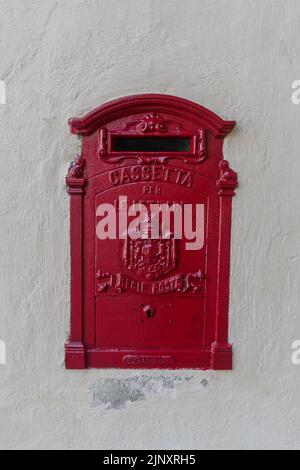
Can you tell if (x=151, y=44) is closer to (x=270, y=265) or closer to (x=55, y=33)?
(x=55, y=33)

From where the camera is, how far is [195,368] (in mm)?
2199

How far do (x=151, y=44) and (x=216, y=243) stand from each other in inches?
42.3

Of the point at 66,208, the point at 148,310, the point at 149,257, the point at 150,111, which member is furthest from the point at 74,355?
the point at 150,111

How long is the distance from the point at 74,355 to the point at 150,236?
0.76 metres

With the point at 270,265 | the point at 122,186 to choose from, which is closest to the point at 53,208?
the point at 122,186

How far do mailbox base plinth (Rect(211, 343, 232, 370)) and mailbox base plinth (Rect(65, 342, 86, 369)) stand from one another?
70 cm

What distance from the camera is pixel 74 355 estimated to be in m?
2.17

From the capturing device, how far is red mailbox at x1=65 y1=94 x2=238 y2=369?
2049mm

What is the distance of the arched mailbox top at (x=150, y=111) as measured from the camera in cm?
200

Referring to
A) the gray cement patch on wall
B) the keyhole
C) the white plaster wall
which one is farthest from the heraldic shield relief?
the gray cement patch on wall

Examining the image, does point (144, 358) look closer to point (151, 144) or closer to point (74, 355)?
point (74, 355)

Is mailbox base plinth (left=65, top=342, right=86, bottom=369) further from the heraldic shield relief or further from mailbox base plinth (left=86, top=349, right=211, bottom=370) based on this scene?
the heraldic shield relief

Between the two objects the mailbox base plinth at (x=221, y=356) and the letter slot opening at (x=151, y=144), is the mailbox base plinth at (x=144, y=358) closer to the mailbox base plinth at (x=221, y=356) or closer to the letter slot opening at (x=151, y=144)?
the mailbox base plinth at (x=221, y=356)

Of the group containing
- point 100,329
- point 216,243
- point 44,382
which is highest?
point 216,243
